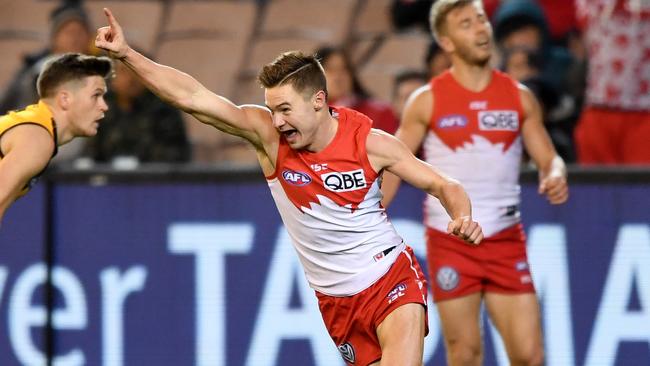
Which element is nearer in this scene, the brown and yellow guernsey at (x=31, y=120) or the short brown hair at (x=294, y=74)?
the short brown hair at (x=294, y=74)

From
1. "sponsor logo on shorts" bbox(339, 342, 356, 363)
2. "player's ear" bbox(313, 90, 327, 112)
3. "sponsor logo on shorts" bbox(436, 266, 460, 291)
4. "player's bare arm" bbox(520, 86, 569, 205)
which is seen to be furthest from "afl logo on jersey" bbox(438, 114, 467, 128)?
"sponsor logo on shorts" bbox(339, 342, 356, 363)

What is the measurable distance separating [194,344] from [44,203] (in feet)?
4.55

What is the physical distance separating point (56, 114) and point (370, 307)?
6.80ft

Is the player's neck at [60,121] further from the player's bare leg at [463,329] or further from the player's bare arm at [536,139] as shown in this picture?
the player's bare arm at [536,139]

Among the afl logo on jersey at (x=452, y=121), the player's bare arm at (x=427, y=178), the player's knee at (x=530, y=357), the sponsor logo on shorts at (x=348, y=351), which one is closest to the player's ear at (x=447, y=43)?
the afl logo on jersey at (x=452, y=121)

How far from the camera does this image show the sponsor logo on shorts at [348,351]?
6.88 meters

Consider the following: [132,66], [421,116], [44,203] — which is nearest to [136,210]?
[44,203]

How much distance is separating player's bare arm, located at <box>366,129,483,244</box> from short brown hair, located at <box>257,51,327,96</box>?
0.39 metres

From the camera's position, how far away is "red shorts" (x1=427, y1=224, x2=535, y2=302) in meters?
7.96

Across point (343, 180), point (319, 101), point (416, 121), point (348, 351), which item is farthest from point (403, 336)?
point (416, 121)

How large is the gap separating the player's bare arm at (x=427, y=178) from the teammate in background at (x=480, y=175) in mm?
1281

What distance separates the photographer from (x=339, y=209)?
6691mm

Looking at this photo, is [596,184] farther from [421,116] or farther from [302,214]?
[302,214]

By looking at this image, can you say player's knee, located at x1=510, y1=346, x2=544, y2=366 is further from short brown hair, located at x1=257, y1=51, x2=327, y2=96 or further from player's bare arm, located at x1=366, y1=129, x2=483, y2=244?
short brown hair, located at x1=257, y1=51, x2=327, y2=96
